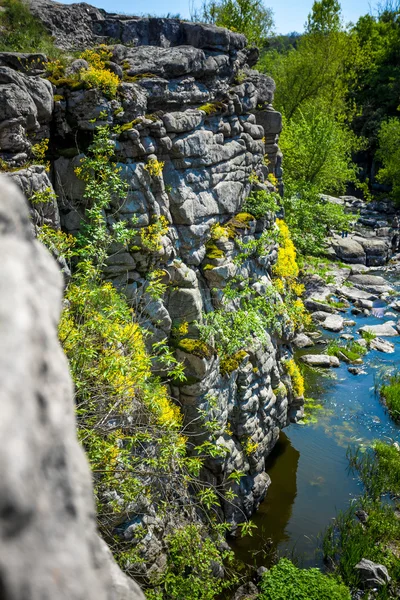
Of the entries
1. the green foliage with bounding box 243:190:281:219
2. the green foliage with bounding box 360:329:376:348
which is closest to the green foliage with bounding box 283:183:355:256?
the green foliage with bounding box 360:329:376:348

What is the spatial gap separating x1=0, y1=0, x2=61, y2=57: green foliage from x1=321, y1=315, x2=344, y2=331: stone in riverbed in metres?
16.7

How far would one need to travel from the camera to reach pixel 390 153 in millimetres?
42375

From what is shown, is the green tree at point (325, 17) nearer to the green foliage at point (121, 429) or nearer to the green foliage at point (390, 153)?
the green foliage at point (390, 153)

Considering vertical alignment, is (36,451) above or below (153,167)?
below

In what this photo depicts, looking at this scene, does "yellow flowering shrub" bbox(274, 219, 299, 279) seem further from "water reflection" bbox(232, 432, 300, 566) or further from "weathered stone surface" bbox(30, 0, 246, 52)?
"weathered stone surface" bbox(30, 0, 246, 52)

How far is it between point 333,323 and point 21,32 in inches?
693

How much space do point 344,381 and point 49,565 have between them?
1844 centimetres

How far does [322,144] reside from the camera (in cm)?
2562

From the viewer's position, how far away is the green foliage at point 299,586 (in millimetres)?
9172

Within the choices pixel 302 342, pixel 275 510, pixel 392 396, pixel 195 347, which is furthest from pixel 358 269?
pixel 195 347

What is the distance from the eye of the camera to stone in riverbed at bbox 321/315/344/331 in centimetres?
2227

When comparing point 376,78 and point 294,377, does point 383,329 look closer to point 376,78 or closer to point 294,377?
point 294,377

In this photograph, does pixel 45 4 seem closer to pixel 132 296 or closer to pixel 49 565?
pixel 132 296

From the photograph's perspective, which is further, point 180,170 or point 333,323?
point 333,323
